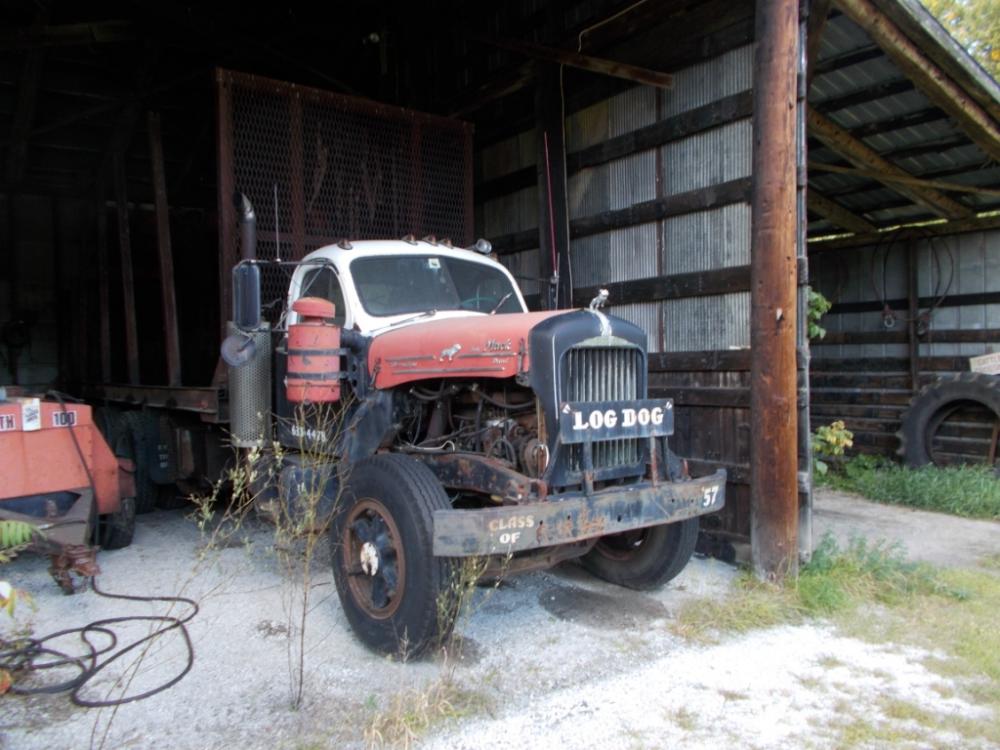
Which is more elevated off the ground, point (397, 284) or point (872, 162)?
point (872, 162)

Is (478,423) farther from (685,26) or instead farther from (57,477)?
(685,26)

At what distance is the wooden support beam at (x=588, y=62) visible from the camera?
556 centimetres

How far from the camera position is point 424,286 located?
4.95 meters

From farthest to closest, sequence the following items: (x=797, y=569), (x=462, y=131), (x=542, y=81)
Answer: (x=462, y=131), (x=542, y=81), (x=797, y=569)

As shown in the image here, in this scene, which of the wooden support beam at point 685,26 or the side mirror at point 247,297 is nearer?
the side mirror at point 247,297

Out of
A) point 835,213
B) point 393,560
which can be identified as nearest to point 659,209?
point 393,560

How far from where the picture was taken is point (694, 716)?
3.08 meters

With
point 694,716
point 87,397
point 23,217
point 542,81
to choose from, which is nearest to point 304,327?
point 694,716

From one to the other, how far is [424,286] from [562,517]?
85.0 inches

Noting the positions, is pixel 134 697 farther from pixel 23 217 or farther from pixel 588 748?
pixel 23 217

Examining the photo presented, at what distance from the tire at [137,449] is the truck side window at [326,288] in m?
2.73

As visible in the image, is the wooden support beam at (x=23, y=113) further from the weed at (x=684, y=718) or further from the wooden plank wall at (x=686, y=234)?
the weed at (x=684, y=718)

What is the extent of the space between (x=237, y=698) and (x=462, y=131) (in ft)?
19.7

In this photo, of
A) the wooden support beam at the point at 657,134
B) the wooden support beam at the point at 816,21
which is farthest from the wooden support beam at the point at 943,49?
the wooden support beam at the point at 657,134
